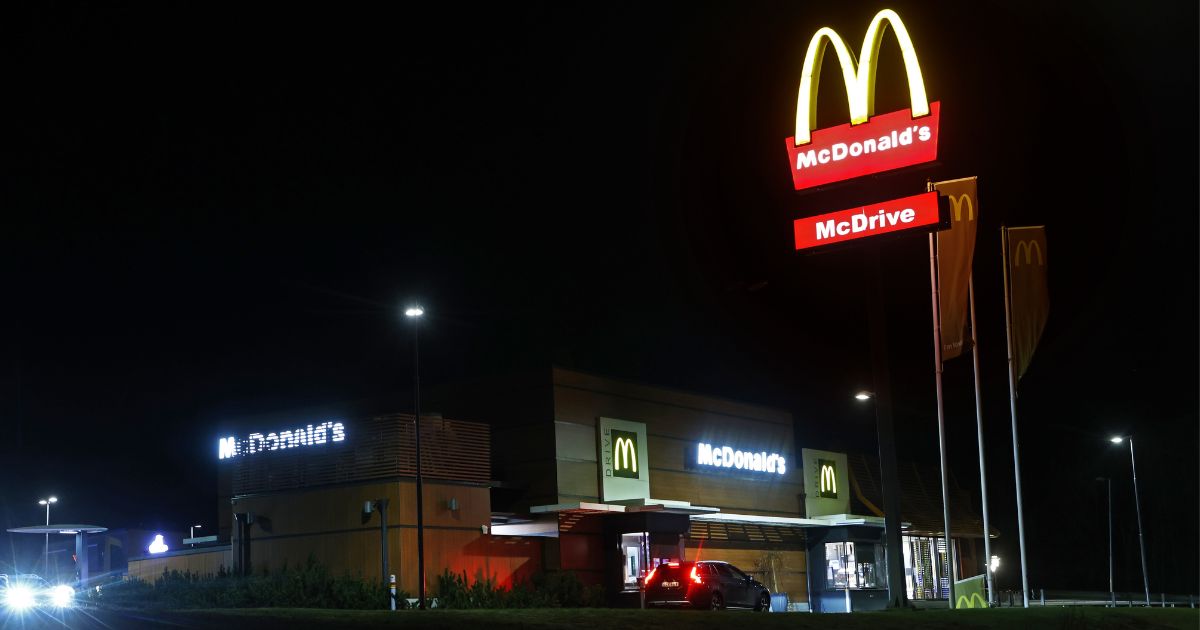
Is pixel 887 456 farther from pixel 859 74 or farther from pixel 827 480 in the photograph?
pixel 827 480

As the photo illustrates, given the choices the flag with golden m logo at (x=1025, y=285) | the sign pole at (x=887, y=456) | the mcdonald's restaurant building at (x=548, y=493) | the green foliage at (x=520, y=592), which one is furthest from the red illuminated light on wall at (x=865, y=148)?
the green foliage at (x=520, y=592)

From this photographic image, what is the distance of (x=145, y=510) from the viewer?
232 feet

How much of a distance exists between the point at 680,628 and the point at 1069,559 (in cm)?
7661

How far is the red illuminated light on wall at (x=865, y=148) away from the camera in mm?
30797

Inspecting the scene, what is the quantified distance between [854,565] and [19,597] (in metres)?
33.5

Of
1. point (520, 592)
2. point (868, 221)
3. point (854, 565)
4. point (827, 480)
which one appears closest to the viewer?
point (868, 221)

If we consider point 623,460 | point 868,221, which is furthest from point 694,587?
point 868,221

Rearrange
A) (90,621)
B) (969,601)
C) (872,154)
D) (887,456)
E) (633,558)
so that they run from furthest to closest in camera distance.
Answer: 1. (633,558)
2. (872,154)
3. (887,456)
4. (969,601)
5. (90,621)

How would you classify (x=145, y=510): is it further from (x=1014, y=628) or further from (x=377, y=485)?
(x=1014, y=628)

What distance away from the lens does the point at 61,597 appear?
3672cm

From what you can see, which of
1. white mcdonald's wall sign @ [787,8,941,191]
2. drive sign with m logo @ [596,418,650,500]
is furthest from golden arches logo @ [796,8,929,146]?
drive sign with m logo @ [596,418,650,500]

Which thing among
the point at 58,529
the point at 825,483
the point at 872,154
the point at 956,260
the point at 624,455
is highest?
the point at 872,154

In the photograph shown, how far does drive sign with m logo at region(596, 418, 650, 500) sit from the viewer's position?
135 feet

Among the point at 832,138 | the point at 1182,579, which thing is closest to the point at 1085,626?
the point at 832,138
